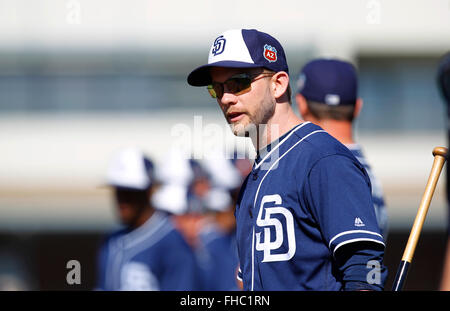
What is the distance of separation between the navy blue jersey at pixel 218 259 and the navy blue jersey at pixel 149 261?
55.6 inches

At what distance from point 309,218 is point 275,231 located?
146 millimetres

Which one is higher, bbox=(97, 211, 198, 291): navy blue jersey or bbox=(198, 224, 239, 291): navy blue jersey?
bbox=(97, 211, 198, 291): navy blue jersey

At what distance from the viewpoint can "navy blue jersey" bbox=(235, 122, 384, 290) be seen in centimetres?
311

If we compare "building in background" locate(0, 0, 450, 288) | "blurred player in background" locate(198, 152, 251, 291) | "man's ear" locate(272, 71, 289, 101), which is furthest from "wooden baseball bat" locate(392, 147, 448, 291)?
"building in background" locate(0, 0, 450, 288)

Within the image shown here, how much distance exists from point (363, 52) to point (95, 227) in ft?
23.6

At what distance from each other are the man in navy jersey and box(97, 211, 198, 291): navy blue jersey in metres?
2.91

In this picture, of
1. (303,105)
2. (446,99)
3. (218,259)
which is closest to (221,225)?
(218,259)

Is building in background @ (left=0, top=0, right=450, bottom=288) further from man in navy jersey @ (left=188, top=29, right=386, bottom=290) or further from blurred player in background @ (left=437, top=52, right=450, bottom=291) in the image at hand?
man in navy jersey @ (left=188, top=29, right=386, bottom=290)

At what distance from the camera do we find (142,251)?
643cm

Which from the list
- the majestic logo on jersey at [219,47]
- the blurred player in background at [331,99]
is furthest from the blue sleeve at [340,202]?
the blurred player in background at [331,99]

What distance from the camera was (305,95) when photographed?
194 inches

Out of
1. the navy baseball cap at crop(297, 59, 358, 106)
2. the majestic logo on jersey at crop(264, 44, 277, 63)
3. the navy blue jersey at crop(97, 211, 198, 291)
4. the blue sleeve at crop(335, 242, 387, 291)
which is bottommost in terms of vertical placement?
the navy blue jersey at crop(97, 211, 198, 291)

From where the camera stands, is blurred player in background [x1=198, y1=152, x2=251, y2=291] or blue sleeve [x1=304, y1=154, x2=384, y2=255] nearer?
blue sleeve [x1=304, y1=154, x2=384, y2=255]

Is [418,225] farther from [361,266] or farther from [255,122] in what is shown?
[255,122]
